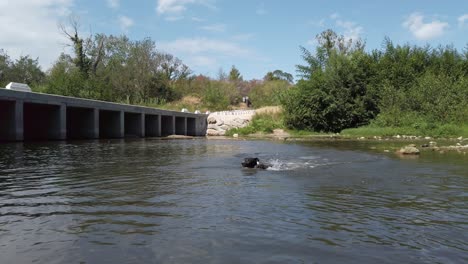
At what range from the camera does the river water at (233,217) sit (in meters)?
4.51

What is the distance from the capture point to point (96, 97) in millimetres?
50719

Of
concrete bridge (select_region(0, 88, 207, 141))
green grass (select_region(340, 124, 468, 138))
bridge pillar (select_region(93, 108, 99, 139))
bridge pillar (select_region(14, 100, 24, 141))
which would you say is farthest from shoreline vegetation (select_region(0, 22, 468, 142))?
bridge pillar (select_region(14, 100, 24, 141))

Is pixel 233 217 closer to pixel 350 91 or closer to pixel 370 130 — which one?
pixel 370 130

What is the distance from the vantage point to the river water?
178 inches

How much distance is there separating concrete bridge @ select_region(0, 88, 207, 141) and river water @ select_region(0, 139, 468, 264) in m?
15.5

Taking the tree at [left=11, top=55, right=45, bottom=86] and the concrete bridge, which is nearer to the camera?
the concrete bridge

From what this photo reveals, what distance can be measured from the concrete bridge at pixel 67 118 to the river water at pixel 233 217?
50.8 ft

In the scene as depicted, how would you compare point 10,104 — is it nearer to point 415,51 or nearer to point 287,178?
point 287,178

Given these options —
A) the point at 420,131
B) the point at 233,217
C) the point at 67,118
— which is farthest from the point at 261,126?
the point at 233,217

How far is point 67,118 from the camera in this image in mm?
35906

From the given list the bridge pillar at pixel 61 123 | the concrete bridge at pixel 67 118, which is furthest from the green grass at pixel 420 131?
the bridge pillar at pixel 61 123

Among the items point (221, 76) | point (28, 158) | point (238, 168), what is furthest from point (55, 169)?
point (221, 76)

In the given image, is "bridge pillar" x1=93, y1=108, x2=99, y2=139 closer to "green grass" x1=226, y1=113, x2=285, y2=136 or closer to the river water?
"green grass" x1=226, y1=113, x2=285, y2=136

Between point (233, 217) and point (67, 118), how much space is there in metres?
33.2
